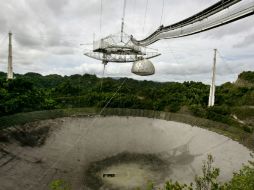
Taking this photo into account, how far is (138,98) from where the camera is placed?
4225 centimetres

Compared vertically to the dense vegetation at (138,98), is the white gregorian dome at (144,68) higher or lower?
higher

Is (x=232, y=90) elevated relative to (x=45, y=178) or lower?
elevated

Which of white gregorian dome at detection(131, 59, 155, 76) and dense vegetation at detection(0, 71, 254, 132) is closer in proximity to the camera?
white gregorian dome at detection(131, 59, 155, 76)

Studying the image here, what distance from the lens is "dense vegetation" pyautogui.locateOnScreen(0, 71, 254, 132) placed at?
108 feet

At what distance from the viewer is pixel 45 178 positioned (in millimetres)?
14219

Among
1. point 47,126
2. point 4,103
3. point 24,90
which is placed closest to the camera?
point 47,126

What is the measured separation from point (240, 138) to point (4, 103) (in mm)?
22410

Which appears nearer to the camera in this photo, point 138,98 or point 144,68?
point 144,68

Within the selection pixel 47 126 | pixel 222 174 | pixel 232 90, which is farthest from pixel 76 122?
pixel 232 90

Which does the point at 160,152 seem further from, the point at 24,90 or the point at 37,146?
the point at 24,90

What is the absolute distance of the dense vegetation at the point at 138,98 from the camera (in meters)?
32.9

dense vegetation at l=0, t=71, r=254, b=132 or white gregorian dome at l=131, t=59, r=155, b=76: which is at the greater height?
white gregorian dome at l=131, t=59, r=155, b=76

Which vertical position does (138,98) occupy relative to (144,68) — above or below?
below

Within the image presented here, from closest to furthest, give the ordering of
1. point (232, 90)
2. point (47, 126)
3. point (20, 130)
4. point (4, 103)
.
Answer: point (20, 130) → point (47, 126) → point (4, 103) → point (232, 90)
